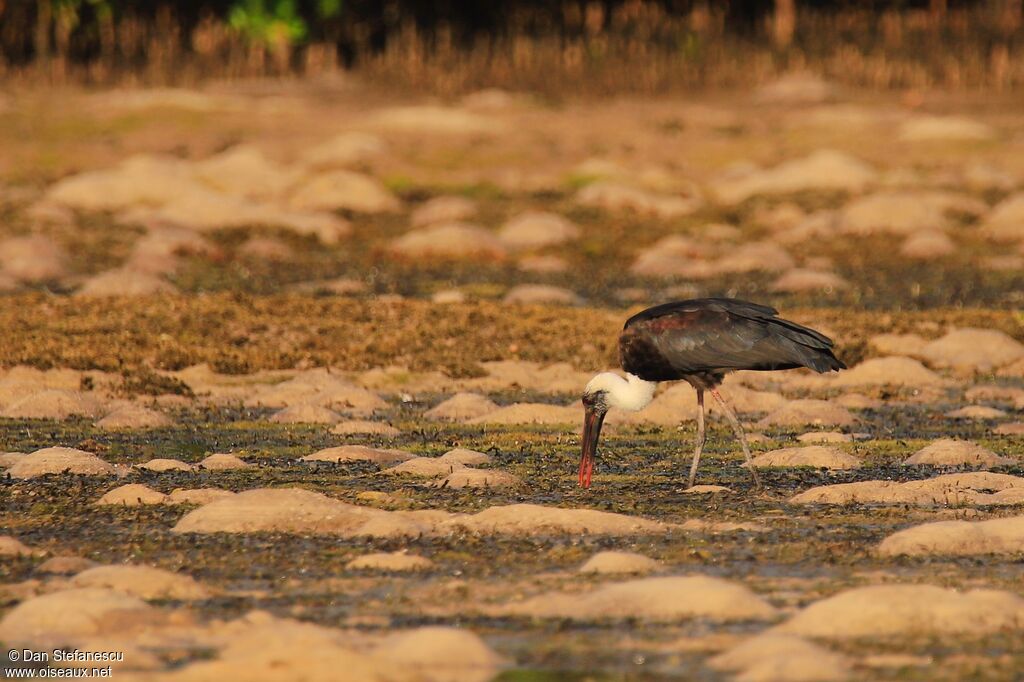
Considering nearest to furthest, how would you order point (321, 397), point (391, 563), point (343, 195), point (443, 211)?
1. point (391, 563)
2. point (321, 397)
3. point (443, 211)
4. point (343, 195)

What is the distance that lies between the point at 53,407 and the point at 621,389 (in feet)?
14.2

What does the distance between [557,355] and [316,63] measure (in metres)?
23.8

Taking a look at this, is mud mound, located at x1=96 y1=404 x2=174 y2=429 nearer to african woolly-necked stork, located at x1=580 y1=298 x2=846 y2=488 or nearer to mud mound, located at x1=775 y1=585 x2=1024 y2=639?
african woolly-necked stork, located at x1=580 y1=298 x2=846 y2=488

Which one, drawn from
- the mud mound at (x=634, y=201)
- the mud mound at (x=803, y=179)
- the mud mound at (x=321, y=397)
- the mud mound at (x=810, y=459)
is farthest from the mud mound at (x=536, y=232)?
the mud mound at (x=810, y=459)

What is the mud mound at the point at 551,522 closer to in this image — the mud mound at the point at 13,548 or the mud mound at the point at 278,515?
the mud mound at the point at 278,515

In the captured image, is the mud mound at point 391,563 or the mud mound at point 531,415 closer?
the mud mound at point 391,563

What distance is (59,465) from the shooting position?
1063cm

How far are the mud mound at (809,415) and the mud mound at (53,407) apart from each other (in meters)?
4.59

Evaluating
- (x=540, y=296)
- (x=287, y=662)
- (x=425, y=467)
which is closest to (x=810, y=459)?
(x=425, y=467)

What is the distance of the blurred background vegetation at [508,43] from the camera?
35062 millimetres

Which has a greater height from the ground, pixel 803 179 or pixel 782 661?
pixel 782 661

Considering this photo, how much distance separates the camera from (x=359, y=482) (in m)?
10.5

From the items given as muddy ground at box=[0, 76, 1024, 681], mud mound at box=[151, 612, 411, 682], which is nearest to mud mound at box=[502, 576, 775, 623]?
muddy ground at box=[0, 76, 1024, 681]

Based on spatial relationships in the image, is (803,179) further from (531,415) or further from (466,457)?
(466,457)
